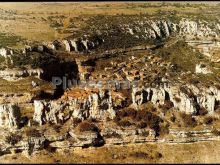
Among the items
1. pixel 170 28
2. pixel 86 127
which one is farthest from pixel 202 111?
pixel 170 28

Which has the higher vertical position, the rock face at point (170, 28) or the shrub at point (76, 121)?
the rock face at point (170, 28)

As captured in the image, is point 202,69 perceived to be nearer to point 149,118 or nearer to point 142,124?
point 149,118

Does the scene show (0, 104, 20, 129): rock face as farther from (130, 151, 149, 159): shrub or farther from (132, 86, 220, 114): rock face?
(132, 86, 220, 114): rock face

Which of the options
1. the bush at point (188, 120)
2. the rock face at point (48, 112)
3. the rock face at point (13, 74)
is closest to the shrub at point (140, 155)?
the bush at point (188, 120)

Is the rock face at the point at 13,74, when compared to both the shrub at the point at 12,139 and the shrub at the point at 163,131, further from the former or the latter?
the shrub at the point at 163,131

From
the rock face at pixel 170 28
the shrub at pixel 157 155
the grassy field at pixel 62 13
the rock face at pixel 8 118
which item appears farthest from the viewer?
the rock face at pixel 170 28

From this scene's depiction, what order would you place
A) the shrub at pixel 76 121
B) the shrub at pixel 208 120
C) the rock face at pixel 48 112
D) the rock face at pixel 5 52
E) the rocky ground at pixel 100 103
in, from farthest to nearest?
the rock face at pixel 5 52 < the shrub at pixel 208 120 < the shrub at pixel 76 121 < the rock face at pixel 48 112 < the rocky ground at pixel 100 103

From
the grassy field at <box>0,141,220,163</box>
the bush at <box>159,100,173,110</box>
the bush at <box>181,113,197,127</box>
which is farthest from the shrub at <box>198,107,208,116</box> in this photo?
the grassy field at <box>0,141,220,163</box>

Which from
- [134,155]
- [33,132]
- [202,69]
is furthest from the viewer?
[202,69]
